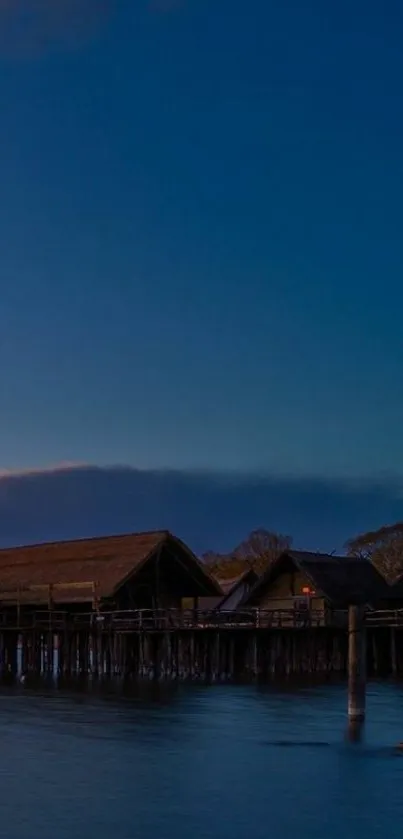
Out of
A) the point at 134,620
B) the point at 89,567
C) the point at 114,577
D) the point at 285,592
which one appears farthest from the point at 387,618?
the point at 89,567

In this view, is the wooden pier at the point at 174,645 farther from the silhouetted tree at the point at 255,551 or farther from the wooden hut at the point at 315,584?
the silhouetted tree at the point at 255,551

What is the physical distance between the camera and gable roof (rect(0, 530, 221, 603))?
4262 cm

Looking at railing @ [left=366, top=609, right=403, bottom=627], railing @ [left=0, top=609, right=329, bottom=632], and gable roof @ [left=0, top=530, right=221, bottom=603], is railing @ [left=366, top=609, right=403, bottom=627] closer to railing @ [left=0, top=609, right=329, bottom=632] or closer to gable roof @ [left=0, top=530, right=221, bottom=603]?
railing @ [left=0, top=609, right=329, bottom=632]

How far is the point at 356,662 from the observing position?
23.6 metres

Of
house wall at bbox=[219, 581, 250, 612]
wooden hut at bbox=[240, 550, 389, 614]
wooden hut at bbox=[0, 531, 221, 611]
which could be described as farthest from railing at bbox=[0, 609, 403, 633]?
house wall at bbox=[219, 581, 250, 612]

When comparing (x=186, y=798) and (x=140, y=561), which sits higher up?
(x=140, y=561)

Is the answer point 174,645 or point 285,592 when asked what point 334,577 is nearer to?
point 285,592

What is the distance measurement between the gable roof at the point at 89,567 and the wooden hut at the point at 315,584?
23.9 feet

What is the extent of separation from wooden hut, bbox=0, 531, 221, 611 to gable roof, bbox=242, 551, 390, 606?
7.23 meters

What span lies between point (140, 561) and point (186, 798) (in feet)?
82.3

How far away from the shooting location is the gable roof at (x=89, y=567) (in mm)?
42625

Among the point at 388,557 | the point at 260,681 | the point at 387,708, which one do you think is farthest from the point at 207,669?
the point at 388,557

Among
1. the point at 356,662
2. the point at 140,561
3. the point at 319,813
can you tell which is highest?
the point at 140,561

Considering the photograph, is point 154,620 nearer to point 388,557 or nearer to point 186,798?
point 186,798
